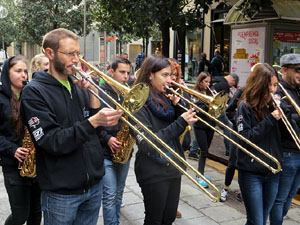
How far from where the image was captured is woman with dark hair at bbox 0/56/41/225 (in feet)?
9.78

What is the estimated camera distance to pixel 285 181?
339 cm

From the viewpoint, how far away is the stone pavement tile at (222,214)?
4.40 metres

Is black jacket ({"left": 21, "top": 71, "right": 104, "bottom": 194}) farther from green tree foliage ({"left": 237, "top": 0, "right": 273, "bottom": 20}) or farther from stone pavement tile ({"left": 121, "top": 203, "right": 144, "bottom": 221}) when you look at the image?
green tree foliage ({"left": 237, "top": 0, "right": 273, "bottom": 20})

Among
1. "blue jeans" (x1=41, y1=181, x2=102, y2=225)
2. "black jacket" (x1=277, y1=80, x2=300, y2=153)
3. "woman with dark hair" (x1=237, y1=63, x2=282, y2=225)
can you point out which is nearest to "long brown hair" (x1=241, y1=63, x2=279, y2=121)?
"woman with dark hair" (x1=237, y1=63, x2=282, y2=225)

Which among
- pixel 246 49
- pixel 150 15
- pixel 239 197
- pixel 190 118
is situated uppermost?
pixel 150 15

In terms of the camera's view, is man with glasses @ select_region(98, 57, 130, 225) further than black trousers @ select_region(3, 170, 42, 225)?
Yes

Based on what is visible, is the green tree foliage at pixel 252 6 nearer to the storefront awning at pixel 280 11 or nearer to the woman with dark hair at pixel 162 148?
the storefront awning at pixel 280 11

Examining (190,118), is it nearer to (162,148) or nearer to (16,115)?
(162,148)

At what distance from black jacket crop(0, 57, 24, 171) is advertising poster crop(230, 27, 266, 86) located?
637 centimetres

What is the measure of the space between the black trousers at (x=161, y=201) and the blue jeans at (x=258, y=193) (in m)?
0.60

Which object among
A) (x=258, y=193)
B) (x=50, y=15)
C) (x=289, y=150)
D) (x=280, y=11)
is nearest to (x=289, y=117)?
(x=289, y=150)

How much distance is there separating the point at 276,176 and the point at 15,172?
2.14 meters

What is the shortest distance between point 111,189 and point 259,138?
56.2 inches

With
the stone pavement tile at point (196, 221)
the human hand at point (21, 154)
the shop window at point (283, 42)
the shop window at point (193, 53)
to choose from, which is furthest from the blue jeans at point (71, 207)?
the shop window at point (193, 53)
